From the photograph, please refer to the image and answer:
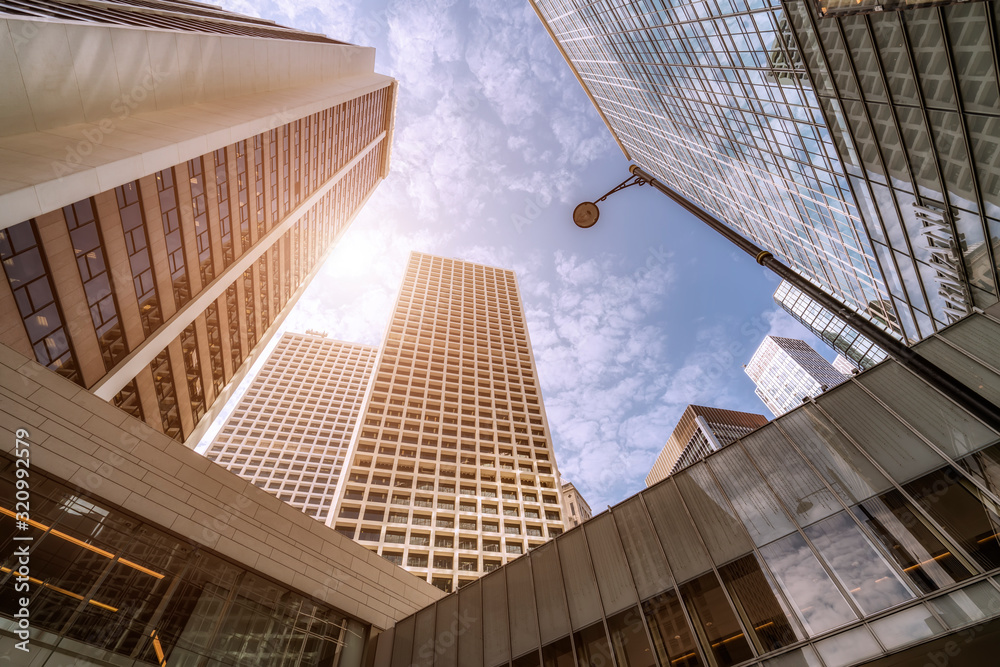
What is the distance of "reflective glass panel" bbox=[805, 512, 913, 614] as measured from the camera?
866cm

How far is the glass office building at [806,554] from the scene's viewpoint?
27.6 feet

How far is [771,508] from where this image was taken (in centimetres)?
1087

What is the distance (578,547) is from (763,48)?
27.8 m

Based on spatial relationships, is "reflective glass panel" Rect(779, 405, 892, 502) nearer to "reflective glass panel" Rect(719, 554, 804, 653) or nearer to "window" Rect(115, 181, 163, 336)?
"reflective glass panel" Rect(719, 554, 804, 653)

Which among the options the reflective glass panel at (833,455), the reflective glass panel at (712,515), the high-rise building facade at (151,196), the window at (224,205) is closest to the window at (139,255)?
the high-rise building facade at (151,196)

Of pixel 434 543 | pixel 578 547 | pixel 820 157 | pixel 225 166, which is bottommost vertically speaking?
pixel 578 547

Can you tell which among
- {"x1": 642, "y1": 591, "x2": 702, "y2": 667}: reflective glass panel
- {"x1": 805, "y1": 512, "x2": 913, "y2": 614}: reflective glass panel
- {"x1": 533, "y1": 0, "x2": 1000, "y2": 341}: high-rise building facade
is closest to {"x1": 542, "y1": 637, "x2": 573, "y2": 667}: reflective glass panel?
{"x1": 642, "y1": 591, "x2": 702, "y2": 667}: reflective glass panel

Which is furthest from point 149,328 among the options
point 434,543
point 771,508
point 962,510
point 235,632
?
point 962,510

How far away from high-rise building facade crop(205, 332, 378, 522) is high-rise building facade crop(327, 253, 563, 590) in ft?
53.7

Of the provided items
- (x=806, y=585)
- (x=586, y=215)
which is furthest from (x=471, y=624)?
(x=586, y=215)

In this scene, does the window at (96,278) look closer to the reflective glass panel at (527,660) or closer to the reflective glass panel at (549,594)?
the reflective glass panel at (549,594)

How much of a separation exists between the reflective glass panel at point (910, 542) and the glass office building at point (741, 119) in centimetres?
1986

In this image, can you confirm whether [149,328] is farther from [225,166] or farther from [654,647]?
[654,647]

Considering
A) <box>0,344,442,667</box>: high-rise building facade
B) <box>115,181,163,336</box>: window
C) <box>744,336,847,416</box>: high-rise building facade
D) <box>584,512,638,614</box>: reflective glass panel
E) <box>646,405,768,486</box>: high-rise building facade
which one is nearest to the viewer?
<box>0,344,442,667</box>: high-rise building facade
